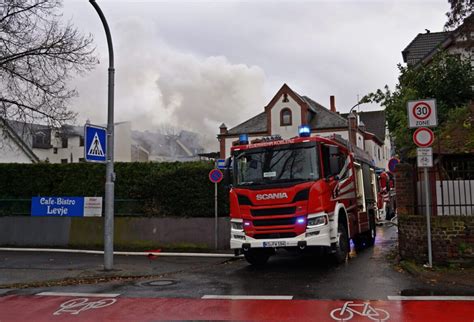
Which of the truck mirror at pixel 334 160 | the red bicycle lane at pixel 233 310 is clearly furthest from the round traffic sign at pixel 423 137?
the red bicycle lane at pixel 233 310

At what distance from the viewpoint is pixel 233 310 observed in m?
6.64

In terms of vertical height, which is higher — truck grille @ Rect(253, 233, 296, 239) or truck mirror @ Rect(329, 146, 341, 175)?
truck mirror @ Rect(329, 146, 341, 175)

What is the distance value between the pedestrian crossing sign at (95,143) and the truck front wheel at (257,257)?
4102mm

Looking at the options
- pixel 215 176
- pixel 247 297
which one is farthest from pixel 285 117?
pixel 247 297

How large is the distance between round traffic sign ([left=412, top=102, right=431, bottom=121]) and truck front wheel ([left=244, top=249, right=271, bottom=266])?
15.0 feet

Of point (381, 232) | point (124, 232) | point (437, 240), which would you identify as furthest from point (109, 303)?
point (381, 232)

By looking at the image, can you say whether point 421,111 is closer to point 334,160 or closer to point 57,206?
point 334,160

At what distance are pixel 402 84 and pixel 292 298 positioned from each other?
14.3 m

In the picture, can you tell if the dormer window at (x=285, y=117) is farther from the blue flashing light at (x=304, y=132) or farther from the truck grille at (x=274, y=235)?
the truck grille at (x=274, y=235)

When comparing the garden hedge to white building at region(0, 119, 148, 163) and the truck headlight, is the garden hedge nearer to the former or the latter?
white building at region(0, 119, 148, 163)

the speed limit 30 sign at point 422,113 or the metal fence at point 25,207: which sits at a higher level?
the speed limit 30 sign at point 422,113

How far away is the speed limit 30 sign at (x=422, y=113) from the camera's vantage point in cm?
949

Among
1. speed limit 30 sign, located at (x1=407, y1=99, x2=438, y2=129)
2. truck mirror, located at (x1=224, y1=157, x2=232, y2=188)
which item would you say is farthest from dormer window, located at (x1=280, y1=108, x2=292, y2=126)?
speed limit 30 sign, located at (x1=407, y1=99, x2=438, y2=129)

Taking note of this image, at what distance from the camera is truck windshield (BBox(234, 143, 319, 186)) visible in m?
9.72
